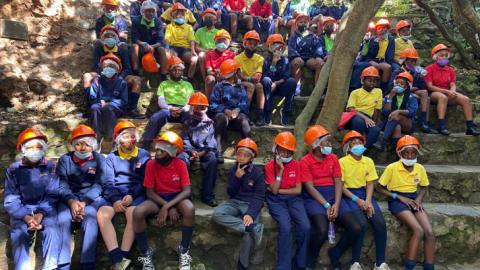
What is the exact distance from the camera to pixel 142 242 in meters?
4.05

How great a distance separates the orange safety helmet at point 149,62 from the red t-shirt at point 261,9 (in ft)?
11.9

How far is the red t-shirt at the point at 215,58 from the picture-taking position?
6.63 m

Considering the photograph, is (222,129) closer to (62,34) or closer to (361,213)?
(361,213)

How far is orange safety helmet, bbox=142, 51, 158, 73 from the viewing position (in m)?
6.55

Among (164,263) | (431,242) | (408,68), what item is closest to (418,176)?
(431,242)

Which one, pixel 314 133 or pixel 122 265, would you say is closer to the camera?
pixel 122 265

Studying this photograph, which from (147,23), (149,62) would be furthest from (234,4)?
(149,62)

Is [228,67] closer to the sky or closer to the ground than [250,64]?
closer to the ground

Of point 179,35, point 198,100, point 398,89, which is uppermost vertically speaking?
point 179,35

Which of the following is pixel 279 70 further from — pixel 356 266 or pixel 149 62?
pixel 356 266

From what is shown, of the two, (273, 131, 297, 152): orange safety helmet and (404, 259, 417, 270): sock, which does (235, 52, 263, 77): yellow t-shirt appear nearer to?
(273, 131, 297, 152): orange safety helmet

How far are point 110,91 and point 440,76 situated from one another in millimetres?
5750

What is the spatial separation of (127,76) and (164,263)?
126 inches

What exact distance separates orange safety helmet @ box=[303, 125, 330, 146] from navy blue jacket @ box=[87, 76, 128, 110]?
9.58 feet
